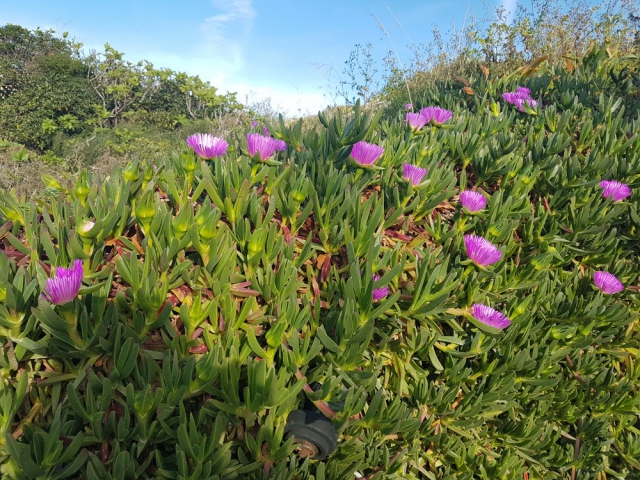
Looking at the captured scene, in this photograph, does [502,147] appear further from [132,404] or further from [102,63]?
[102,63]

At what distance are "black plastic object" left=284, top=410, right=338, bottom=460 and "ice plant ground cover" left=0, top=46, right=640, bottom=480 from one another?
0.03 m

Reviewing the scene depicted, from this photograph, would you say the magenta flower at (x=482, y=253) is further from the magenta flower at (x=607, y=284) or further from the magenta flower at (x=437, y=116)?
the magenta flower at (x=437, y=116)

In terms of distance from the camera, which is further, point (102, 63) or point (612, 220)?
point (102, 63)

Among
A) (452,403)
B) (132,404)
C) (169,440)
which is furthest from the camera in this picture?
(452,403)

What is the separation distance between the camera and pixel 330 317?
44.5 inches

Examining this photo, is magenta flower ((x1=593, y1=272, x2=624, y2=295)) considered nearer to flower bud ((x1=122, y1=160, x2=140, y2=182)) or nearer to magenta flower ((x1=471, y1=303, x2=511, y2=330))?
magenta flower ((x1=471, y1=303, x2=511, y2=330))

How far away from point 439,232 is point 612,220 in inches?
37.7

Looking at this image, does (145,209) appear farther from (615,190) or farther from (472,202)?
(615,190)

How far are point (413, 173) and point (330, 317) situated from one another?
20.5 inches

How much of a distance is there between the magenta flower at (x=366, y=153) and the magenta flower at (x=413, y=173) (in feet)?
0.30

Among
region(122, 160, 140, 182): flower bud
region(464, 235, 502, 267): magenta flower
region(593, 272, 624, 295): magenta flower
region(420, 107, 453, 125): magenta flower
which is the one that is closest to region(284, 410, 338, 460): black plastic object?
region(464, 235, 502, 267): magenta flower

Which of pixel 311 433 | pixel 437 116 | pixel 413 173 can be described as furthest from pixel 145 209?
pixel 437 116

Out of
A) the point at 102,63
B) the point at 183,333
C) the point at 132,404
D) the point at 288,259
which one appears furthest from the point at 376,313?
the point at 102,63

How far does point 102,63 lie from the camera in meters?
8.73
